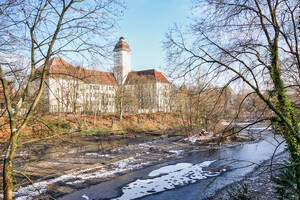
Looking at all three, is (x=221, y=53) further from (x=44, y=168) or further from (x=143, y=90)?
(x=143, y=90)

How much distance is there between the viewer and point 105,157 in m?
16.2

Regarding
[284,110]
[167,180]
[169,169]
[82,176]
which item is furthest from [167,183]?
[284,110]

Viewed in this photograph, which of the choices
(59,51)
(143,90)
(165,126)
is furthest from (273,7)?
(143,90)

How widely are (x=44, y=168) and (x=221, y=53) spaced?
11846 mm

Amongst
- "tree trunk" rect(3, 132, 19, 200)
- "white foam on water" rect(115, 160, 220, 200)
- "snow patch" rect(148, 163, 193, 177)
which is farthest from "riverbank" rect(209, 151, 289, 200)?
"tree trunk" rect(3, 132, 19, 200)

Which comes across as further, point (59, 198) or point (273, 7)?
point (59, 198)

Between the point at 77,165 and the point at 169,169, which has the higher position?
the point at 77,165

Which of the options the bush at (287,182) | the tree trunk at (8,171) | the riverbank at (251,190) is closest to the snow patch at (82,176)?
the tree trunk at (8,171)

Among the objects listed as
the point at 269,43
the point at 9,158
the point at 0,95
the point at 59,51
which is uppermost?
the point at 269,43

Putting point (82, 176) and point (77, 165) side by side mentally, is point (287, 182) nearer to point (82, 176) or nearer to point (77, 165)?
point (82, 176)

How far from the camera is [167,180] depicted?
1112 cm

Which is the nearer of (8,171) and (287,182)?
(8,171)

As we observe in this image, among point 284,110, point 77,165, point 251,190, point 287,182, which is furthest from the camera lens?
point 77,165

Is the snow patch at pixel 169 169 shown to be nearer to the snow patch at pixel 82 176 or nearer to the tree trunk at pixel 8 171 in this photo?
the snow patch at pixel 82 176
